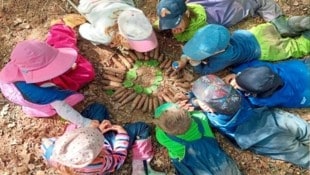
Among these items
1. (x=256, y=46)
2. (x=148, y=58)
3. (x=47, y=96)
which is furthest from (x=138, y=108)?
(x=256, y=46)

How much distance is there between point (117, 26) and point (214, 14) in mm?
709

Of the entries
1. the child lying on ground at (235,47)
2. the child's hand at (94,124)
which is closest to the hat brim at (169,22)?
the child lying on ground at (235,47)

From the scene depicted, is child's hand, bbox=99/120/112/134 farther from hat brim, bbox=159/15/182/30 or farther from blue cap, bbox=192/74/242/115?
hat brim, bbox=159/15/182/30

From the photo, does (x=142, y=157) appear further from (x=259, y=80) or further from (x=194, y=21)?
(x=194, y=21)

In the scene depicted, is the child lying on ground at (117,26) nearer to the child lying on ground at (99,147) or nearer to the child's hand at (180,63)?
the child's hand at (180,63)

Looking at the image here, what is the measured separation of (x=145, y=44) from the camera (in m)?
3.39

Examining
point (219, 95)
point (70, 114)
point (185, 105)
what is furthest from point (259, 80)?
point (70, 114)

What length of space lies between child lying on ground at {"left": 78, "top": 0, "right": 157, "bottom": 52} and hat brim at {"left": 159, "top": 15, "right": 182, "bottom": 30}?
3.8 inches

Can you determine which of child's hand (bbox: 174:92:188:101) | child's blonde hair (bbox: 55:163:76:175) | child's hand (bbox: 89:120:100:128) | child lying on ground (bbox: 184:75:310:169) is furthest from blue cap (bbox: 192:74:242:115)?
child's blonde hair (bbox: 55:163:76:175)

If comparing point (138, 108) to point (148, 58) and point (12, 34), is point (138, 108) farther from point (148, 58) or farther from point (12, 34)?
point (12, 34)

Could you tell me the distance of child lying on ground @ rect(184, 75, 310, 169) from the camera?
10.7 feet

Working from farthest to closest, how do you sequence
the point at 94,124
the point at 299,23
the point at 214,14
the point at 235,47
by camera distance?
the point at 214,14 → the point at 299,23 → the point at 235,47 → the point at 94,124

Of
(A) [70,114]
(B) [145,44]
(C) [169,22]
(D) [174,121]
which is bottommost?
(A) [70,114]

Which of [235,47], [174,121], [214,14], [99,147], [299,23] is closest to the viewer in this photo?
[99,147]
